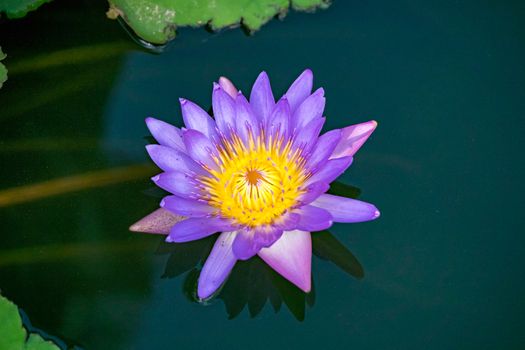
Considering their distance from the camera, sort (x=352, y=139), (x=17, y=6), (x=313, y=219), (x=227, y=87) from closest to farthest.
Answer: (x=313, y=219) → (x=352, y=139) → (x=227, y=87) → (x=17, y=6)

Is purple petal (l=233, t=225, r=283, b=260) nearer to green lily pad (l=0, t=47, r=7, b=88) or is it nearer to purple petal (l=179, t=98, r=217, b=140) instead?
purple petal (l=179, t=98, r=217, b=140)

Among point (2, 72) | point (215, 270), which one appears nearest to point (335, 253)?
point (215, 270)

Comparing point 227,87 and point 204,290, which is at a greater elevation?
point 227,87

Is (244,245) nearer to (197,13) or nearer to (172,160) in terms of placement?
(172,160)

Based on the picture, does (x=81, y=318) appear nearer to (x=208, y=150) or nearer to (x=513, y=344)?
(x=208, y=150)

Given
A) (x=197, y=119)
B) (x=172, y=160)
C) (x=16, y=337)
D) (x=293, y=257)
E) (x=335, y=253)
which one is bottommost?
(x=16, y=337)

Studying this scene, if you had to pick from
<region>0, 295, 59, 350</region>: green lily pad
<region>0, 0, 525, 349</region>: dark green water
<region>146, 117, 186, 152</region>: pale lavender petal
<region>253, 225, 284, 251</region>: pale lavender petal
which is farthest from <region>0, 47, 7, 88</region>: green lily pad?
<region>253, 225, 284, 251</region>: pale lavender petal

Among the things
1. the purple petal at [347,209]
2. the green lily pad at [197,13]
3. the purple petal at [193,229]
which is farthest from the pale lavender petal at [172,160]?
the green lily pad at [197,13]

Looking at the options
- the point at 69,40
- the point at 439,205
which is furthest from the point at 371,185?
the point at 69,40
